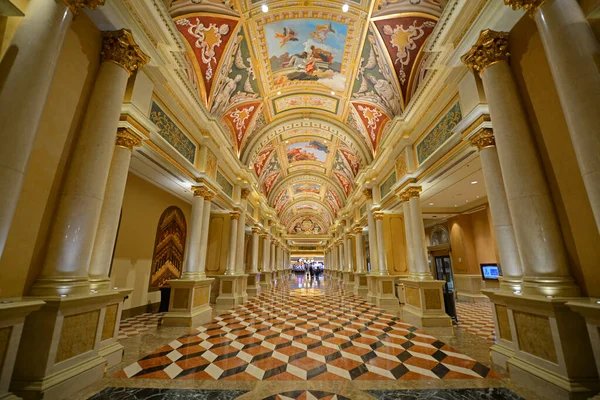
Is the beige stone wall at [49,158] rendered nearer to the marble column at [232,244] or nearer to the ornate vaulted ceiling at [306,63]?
the ornate vaulted ceiling at [306,63]

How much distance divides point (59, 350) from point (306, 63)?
355 inches

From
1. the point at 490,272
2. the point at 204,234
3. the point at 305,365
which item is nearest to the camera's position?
the point at 305,365

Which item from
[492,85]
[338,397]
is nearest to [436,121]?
[492,85]

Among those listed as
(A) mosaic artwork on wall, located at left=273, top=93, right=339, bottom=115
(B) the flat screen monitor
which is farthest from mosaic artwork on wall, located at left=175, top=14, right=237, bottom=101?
(B) the flat screen monitor

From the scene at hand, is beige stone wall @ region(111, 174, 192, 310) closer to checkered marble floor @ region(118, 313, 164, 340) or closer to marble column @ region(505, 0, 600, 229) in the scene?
checkered marble floor @ region(118, 313, 164, 340)

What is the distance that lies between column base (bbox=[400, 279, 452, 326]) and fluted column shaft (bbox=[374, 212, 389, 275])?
257 centimetres

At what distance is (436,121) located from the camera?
5.38 m

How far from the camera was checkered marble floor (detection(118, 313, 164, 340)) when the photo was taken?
15.6 feet

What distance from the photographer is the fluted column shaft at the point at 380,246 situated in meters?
8.52

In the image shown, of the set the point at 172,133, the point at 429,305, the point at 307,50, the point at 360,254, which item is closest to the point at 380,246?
the point at 429,305

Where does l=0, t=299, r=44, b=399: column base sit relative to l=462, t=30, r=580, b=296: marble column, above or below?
below

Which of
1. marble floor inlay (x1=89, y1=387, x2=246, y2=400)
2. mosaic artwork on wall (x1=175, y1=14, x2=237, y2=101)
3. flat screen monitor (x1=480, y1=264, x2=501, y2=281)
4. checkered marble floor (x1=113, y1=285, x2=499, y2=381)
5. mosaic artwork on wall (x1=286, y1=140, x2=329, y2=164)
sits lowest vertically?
checkered marble floor (x1=113, y1=285, x2=499, y2=381)

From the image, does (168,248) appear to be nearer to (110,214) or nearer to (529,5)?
(110,214)

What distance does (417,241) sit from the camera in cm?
623
